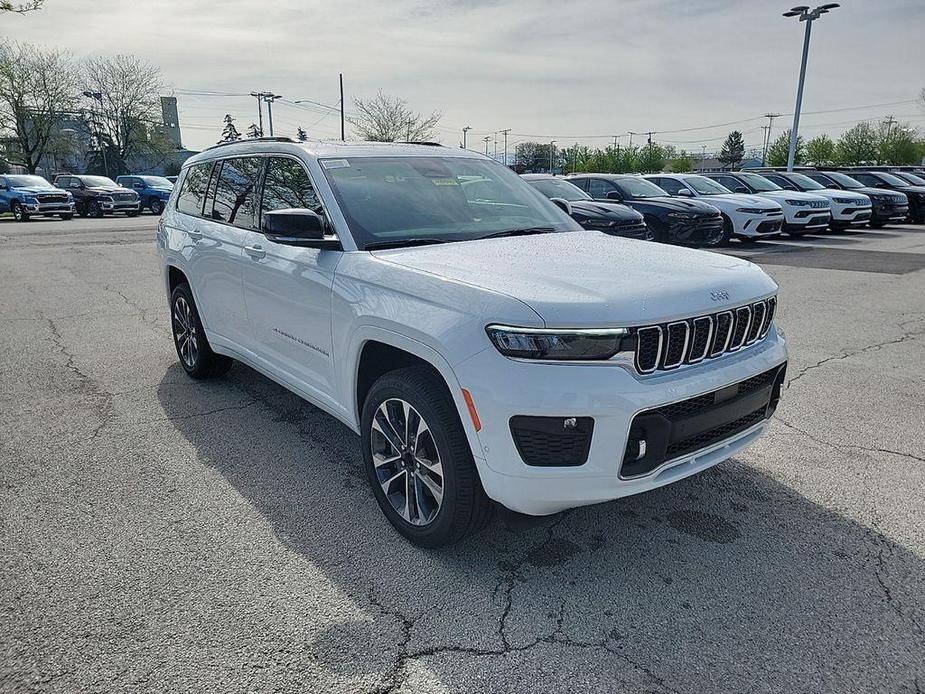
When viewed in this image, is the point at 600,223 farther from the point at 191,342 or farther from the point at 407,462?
the point at 407,462

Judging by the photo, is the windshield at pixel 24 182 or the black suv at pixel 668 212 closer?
the black suv at pixel 668 212

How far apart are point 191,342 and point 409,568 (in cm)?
331

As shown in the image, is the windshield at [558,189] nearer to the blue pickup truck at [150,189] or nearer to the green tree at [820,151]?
the blue pickup truck at [150,189]

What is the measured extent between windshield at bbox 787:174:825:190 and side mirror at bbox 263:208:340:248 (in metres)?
19.2

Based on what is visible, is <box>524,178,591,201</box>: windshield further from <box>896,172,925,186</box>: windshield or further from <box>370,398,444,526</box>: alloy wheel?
<box>896,172,925,186</box>: windshield

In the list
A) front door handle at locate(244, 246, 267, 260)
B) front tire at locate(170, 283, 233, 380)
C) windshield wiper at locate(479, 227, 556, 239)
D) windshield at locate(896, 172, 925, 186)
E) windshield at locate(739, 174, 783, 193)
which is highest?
windshield at locate(896, 172, 925, 186)

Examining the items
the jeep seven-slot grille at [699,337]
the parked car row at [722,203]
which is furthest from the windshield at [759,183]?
the jeep seven-slot grille at [699,337]

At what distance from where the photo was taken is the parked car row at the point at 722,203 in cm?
1309

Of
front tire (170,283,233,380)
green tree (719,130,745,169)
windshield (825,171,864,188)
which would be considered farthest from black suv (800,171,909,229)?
green tree (719,130,745,169)

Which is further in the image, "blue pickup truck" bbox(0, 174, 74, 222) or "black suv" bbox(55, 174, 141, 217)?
"black suv" bbox(55, 174, 141, 217)

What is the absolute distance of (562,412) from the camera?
242cm

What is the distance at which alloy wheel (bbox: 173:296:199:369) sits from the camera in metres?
5.34

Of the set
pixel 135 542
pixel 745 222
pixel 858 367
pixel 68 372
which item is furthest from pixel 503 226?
pixel 745 222

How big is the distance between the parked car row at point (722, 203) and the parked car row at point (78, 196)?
1740 cm
